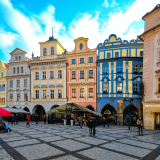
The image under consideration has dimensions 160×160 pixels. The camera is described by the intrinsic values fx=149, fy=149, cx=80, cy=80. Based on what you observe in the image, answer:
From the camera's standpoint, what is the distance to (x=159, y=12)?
733 inches

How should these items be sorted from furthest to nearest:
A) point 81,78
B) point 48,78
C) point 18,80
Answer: point 18,80 < point 48,78 < point 81,78

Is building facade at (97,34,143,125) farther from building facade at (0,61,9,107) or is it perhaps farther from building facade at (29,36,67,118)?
building facade at (0,61,9,107)

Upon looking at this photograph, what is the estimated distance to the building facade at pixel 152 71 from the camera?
18277 millimetres

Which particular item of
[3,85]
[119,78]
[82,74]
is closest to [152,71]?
[119,78]

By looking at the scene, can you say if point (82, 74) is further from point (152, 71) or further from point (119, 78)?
point (152, 71)

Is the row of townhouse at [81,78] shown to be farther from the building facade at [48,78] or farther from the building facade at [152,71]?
the building facade at [152,71]

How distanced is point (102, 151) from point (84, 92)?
20059 mm

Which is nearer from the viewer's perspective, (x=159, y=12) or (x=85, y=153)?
(x=85, y=153)

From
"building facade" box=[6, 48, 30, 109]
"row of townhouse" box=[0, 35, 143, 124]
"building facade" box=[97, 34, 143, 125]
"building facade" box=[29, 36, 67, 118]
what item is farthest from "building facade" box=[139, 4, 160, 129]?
"building facade" box=[6, 48, 30, 109]

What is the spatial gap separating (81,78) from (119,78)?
717cm

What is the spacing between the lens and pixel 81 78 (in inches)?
1134

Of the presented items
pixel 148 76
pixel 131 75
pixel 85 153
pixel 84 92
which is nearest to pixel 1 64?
pixel 84 92

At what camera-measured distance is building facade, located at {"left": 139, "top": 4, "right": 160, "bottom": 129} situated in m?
18.3

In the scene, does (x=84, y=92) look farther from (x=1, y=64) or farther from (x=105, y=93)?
(x=1, y=64)
